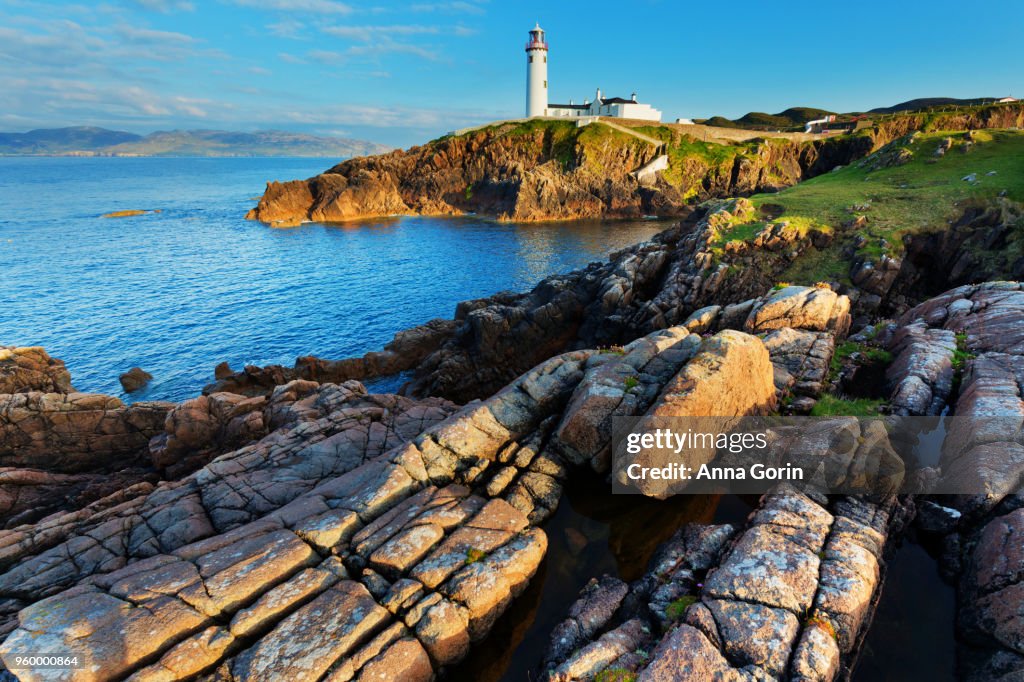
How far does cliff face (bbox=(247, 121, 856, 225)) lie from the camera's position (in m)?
131

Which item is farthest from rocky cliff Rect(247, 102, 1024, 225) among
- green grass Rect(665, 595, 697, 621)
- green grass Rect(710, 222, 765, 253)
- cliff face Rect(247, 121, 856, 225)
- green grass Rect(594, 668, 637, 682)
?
green grass Rect(594, 668, 637, 682)

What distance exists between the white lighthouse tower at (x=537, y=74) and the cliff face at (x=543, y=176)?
14.3 meters

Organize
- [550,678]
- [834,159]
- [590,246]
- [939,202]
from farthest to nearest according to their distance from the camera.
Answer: [834,159] → [590,246] → [939,202] → [550,678]

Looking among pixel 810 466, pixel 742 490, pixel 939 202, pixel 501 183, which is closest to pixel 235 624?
pixel 742 490

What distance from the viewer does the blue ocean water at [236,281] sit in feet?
169

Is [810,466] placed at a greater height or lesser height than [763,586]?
greater

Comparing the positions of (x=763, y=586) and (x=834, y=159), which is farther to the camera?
(x=834, y=159)

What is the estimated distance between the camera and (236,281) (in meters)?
75.4

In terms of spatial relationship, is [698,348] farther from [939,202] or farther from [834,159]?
[834,159]

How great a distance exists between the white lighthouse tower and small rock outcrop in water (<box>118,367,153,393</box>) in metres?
154

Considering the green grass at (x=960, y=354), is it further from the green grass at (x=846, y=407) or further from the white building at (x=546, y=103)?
the white building at (x=546, y=103)

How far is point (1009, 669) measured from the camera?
1021 centimetres

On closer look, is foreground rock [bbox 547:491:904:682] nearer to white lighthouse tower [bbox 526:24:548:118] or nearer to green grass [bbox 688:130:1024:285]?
green grass [bbox 688:130:1024:285]

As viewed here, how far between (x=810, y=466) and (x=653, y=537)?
631 centimetres
